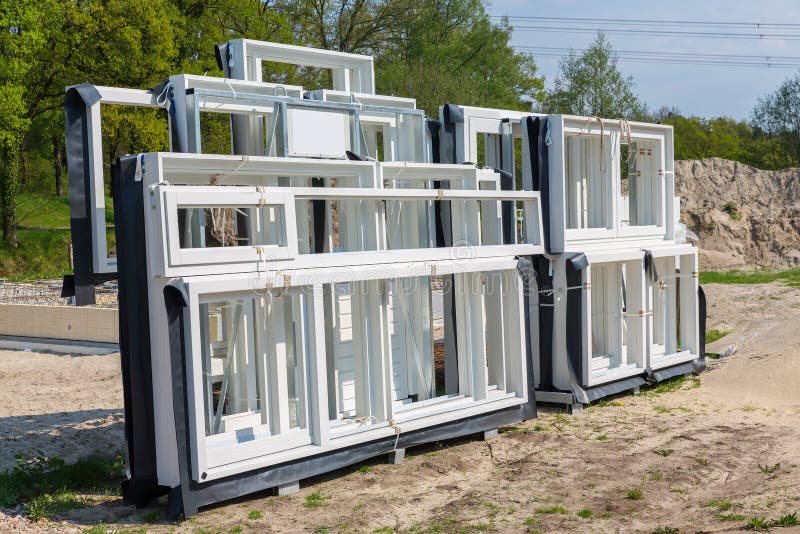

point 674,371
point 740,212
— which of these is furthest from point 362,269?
point 740,212

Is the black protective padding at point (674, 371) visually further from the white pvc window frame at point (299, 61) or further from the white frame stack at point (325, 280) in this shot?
the white pvc window frame at point (299, 61)

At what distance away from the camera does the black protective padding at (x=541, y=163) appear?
11.2m

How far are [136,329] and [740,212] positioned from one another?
2842cm

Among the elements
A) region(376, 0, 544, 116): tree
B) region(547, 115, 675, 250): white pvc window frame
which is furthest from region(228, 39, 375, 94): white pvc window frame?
region(376, 0, 544, 116): tree

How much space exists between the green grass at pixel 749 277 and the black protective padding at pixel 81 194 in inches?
736

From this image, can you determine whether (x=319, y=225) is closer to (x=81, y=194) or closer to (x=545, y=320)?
(x=81, y=194)

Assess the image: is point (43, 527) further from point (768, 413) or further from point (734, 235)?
point (734, 235)

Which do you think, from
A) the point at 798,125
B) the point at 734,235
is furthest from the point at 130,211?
the point at 798,125

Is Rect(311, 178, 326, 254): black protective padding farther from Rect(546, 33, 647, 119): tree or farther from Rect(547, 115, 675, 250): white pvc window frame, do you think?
Rect(546, 33, 647, 119): tree

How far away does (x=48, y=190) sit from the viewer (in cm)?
4856

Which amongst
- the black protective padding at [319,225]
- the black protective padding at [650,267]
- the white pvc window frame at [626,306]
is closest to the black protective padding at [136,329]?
the black protective padding at [319,225]

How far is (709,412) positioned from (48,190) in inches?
1720

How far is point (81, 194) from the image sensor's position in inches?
319

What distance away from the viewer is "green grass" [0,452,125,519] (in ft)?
26.2
